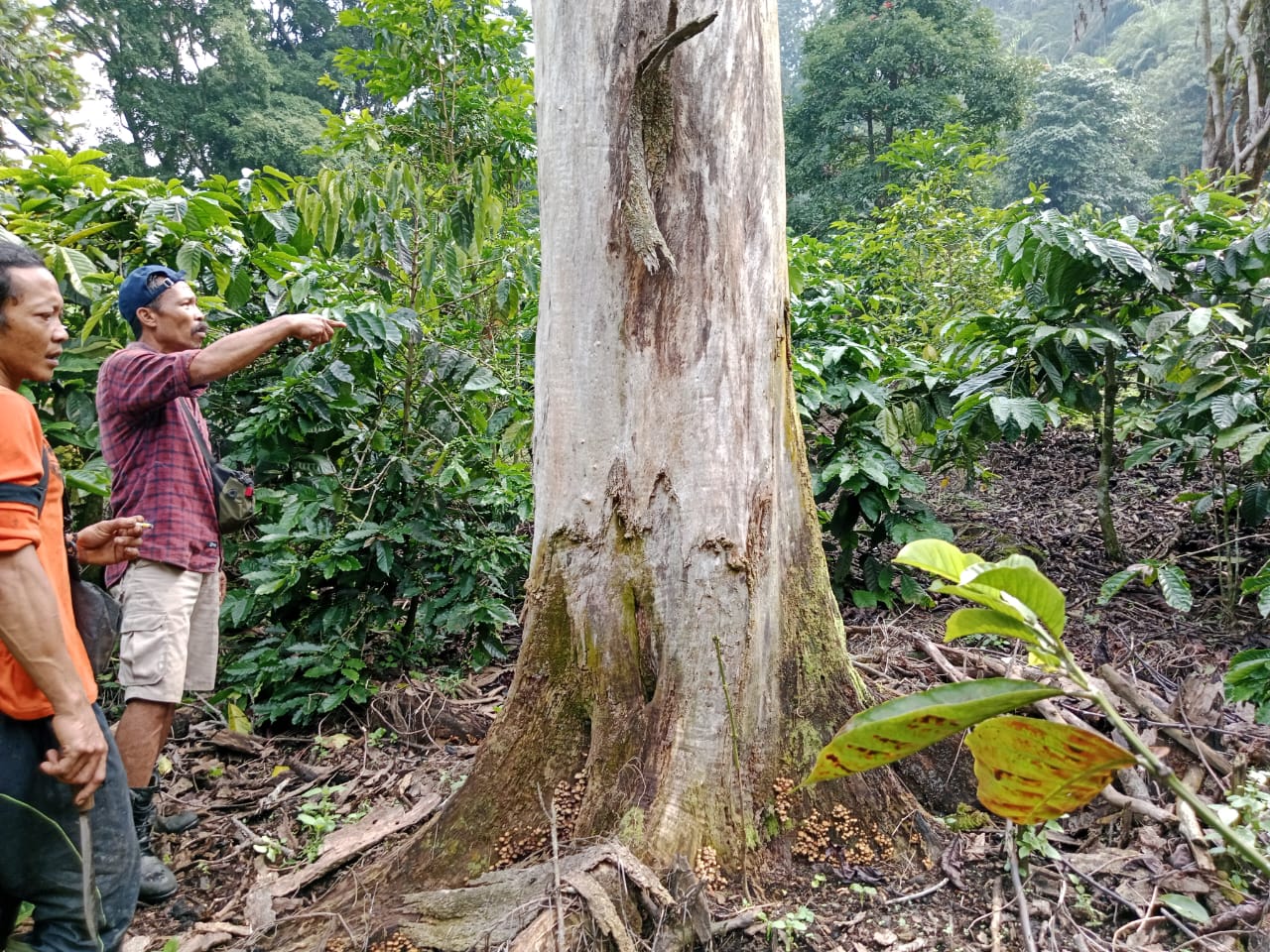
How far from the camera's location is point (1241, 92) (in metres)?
9.69

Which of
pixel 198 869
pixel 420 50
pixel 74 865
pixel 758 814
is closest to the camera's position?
pixel 74 865

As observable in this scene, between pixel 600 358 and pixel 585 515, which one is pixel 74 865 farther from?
pixel 600 358

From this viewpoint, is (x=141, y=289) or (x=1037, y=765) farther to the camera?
(x=141, y=289)

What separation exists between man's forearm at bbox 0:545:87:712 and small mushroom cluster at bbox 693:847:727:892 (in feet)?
4.66

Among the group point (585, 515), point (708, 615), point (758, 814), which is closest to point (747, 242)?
Answer: point (585, 515)

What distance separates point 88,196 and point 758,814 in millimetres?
3735

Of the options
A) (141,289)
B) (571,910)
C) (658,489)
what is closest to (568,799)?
(571,910)

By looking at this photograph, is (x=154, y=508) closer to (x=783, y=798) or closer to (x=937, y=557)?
(x=783, y=798)

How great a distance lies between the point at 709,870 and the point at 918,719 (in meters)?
1.23

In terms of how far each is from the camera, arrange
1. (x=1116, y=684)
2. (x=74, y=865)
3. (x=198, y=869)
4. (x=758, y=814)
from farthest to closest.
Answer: (x=198, y=869)
(x=1116, y=684)
(x=758, y=814)
(x=74, y=865)

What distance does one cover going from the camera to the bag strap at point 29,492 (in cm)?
140

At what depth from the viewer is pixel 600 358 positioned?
209cm

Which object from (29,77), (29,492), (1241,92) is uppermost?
(29,77)

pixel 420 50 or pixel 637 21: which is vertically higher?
pixel 420 50
